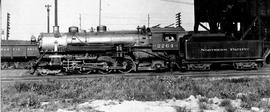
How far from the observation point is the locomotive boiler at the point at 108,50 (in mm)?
16797

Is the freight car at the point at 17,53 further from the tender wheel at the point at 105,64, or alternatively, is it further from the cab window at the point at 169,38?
the cab window at the point at 169,38

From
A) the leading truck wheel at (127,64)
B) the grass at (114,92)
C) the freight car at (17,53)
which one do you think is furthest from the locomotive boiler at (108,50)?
the freight car at (17,53)

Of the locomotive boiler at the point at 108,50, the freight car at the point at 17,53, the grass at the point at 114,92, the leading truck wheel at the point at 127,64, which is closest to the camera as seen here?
the grass at the point at 114,92

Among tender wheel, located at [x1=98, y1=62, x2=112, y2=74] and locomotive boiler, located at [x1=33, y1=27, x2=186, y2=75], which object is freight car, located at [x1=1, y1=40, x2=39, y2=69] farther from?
tender wheel, located at [x1=98, y1=62, x2=112, y2=74]

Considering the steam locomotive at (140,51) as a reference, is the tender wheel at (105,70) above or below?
below

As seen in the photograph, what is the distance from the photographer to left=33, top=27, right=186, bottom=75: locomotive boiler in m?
16.8

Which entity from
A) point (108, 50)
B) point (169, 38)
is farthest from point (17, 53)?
point (169, 38)

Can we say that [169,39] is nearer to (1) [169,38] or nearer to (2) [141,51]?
(1) [169,38]

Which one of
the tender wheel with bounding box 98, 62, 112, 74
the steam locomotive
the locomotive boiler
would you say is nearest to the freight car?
the steam locomotive

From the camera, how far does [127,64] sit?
1727 cm

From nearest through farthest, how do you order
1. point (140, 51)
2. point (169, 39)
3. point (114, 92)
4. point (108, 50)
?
point (114, 92), point (108, 50), point (140, 51), point (169, 39)

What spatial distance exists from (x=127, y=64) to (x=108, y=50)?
51.6 inches

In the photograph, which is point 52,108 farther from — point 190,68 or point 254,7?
point 254,7

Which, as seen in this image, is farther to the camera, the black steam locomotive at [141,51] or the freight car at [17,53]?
the freight car at [17,53]
